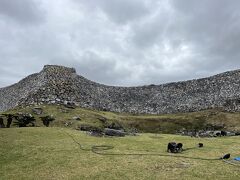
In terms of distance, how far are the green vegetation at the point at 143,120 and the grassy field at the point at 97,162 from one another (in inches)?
681

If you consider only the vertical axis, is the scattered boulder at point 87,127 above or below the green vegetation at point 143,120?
below

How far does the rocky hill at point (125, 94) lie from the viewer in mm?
58906

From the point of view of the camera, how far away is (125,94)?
74000mm

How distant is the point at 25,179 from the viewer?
15.2 metres

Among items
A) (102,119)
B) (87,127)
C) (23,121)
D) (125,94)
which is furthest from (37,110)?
(125,94)

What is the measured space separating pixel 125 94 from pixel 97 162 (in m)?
55.7

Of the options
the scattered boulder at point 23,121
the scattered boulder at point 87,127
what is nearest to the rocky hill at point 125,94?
the scattered boulder at point 87,127

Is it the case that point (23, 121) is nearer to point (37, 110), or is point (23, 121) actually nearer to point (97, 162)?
point (37, 110)

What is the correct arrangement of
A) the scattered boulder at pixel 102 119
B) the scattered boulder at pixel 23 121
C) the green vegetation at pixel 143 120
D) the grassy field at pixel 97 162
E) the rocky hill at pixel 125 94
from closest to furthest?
the grassy field at pixel 97 162 → the scattered boulder at pixel 23 121 → the green vegetation at pixel 143 120 → the scattered boulder at pixel 102 119 → the rocky hill at pixel 125 94

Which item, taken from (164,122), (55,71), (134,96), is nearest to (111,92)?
(134,96)

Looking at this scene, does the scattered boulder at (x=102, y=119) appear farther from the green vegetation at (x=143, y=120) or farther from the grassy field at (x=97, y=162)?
the grassy field at (x=97, y=162)

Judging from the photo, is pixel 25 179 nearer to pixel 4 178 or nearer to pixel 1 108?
pixel 4 178

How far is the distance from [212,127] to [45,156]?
36.4 m

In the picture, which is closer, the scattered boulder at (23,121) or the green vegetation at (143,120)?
the scattered boulder at (23,121)
